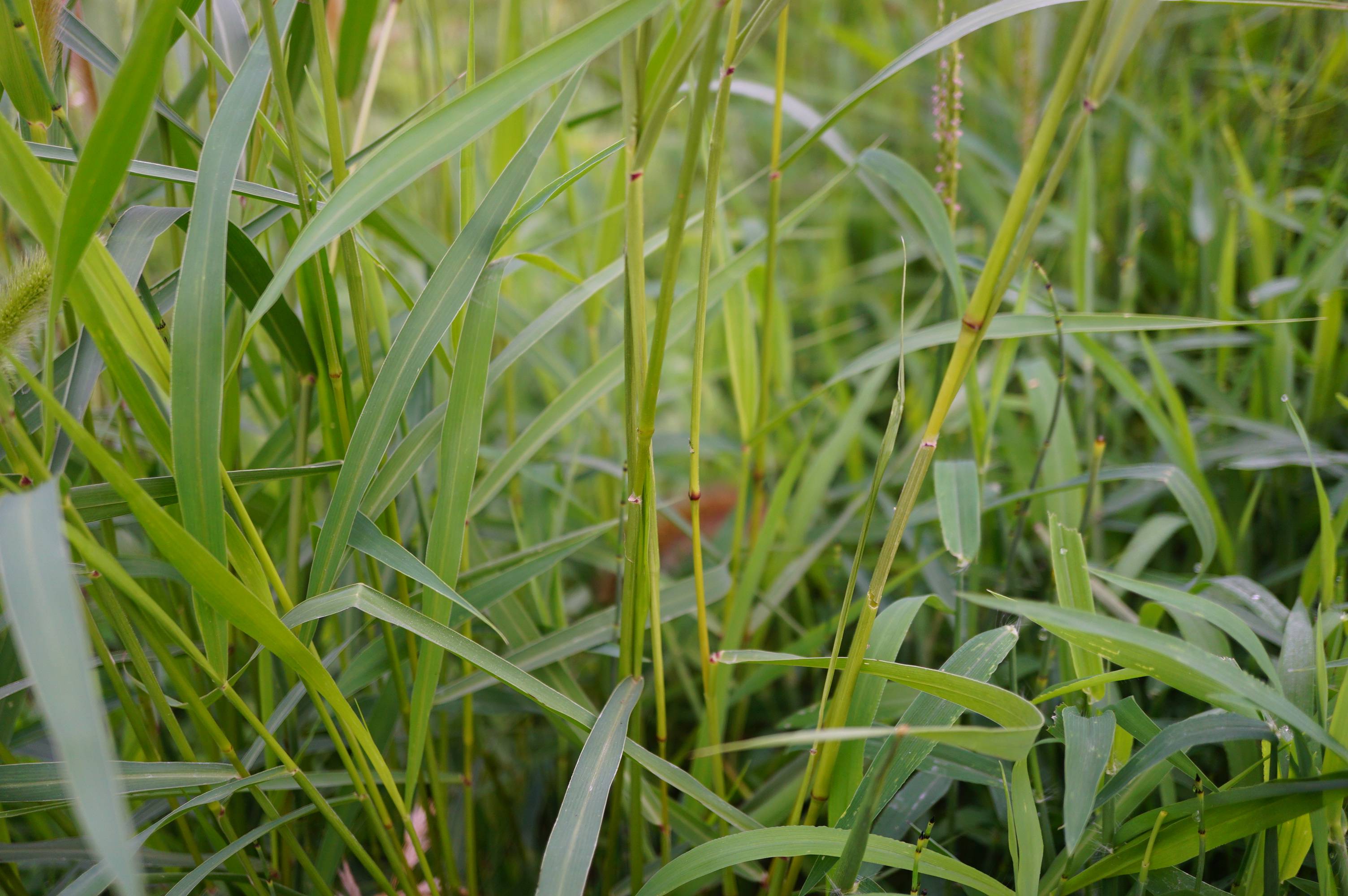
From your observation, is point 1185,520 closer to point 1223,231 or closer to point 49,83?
point 1223,231

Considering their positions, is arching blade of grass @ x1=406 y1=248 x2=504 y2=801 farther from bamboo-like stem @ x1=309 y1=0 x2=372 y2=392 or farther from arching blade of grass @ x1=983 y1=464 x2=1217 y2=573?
arching blade of grass @ x1=983 y1=464 x2=1217 y2=573

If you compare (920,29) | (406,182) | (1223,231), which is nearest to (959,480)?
(406,182)

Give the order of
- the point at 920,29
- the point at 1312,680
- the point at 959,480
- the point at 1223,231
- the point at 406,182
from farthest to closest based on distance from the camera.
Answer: the point at 920,29
the point at 1223,231
the point at 959,480
the point at 1312,680
the point at 406,182

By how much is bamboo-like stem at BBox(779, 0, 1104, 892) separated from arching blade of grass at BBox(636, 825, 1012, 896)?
37 mm

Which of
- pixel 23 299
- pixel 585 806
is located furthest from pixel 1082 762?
pixel 23 299

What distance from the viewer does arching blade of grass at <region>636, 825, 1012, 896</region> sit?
44cm

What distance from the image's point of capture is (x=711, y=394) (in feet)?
4.75

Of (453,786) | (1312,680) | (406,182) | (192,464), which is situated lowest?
(453,786)

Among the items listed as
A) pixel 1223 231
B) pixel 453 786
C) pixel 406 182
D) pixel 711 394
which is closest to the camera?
pixel 406 182

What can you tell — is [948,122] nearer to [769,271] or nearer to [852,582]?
[769,271]

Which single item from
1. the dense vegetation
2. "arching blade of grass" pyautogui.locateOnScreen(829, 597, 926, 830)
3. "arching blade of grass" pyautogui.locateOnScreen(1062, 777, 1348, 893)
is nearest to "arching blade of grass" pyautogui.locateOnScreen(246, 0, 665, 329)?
the dense vegetation

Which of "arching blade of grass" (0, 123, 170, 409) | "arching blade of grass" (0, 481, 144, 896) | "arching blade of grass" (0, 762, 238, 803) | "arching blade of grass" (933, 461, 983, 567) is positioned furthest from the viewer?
"arching blade of grass" (933, 461, 983, 567)

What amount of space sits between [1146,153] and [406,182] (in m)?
1.10

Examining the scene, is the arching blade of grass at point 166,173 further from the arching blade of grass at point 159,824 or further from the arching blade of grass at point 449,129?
the arching blade of grass at point 159,824
